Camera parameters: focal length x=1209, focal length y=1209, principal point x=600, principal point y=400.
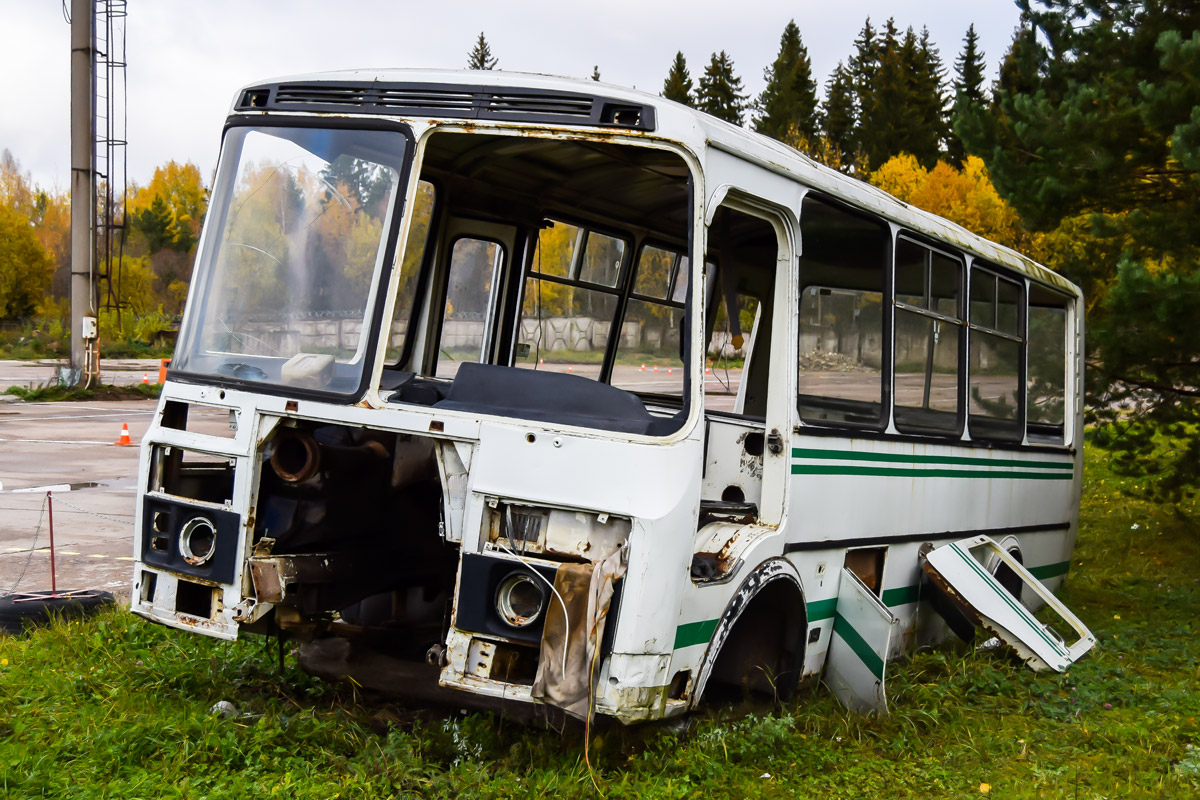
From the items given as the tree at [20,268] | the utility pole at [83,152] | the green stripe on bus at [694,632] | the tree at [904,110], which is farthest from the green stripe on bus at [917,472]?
the tree at [20,268]

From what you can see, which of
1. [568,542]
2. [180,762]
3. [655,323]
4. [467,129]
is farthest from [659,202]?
[180,762]

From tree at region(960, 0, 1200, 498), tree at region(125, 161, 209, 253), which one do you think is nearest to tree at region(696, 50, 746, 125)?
tree at region(125, 161, 209, 253)

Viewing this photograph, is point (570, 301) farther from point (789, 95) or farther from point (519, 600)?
point (789, 95)

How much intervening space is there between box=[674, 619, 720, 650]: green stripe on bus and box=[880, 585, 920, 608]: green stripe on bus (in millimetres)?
2038

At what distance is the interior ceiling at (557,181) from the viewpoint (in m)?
5.80

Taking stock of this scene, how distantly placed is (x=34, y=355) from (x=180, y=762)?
45.3 metres

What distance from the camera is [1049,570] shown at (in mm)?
9484

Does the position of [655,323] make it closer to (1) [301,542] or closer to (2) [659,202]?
(2) [659,202]

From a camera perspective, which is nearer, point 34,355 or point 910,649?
point 910,649

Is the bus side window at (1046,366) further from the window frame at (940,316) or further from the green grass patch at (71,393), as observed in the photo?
the green grass patch at (71,393)

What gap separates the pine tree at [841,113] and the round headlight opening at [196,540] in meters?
64.1

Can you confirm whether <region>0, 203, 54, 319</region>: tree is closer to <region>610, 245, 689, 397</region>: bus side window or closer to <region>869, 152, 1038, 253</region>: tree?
<region>869, 152, 1038, 253</region>: tree

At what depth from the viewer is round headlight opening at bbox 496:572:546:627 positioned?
4.36 meters

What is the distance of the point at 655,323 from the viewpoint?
282 inches
